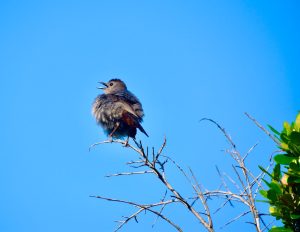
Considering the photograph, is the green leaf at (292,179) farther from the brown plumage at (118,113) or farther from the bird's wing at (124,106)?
the bird's wing at (124,106)

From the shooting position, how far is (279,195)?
2.06m

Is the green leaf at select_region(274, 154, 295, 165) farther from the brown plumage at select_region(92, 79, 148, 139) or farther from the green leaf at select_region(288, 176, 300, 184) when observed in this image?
the brown plumage at select_region(92, 79, 148, 139)

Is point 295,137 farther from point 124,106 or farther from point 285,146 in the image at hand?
point 124,106

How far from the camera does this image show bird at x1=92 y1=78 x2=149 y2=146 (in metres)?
7.04

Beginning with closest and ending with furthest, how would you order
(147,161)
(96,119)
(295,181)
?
(295,181)
(147,161)
(96,119)

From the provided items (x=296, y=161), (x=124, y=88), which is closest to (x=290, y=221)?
(x=296, y=161)

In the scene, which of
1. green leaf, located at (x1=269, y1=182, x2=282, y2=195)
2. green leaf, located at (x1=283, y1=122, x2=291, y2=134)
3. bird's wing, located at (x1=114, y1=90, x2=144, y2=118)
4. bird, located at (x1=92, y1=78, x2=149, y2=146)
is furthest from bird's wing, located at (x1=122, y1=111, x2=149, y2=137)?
green leaf, located at (x1=269, y1=182, x2=282, y2=195)

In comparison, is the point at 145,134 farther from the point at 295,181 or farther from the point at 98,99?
the point at 295,181

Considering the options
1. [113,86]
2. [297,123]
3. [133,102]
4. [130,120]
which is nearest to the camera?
[297,123]

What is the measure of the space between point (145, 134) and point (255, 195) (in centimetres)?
430

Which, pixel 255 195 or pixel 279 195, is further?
pixel 255 195

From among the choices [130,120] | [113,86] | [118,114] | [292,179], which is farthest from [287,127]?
[113,86]

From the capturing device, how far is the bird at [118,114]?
7.04 m

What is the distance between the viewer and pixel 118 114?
7090 millimetres
